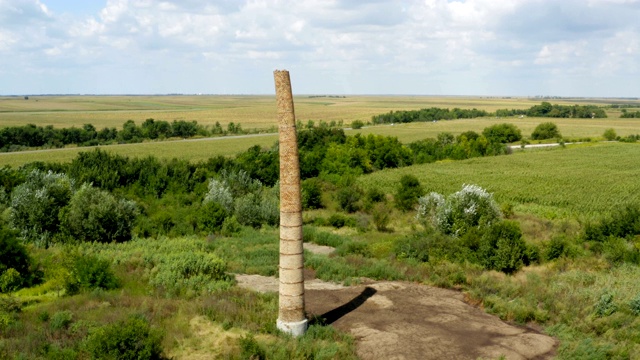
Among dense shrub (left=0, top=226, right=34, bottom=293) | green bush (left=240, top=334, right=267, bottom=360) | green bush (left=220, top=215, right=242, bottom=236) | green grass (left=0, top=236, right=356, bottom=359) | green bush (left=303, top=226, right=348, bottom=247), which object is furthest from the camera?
green bush (left=220, top=215, right=242, bottom=236)

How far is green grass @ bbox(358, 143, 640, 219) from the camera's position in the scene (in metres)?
39.7

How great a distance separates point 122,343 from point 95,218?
15789 mm

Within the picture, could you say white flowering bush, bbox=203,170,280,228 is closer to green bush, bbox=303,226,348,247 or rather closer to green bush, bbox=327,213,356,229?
green bush, bbox=327,213,356,229

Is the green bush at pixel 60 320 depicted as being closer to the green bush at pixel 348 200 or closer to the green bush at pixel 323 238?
the green bush at pixel 323 238

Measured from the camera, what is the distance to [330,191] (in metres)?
43.1

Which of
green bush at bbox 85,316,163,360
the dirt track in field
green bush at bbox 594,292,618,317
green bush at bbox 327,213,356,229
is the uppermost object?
green bush at bbox 85,316,163,360

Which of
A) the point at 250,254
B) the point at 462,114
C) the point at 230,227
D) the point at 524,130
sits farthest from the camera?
the point at 462,114

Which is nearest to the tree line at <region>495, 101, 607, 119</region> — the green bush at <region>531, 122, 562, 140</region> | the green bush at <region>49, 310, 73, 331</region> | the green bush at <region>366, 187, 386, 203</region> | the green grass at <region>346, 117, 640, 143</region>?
the green grass at <region>346, 117, 640, 143</region>

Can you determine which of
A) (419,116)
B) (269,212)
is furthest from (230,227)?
(419,116)

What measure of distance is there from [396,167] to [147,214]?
3337 cm

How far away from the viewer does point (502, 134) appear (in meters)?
84.9

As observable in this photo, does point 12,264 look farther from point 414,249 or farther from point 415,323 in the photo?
point 414,249

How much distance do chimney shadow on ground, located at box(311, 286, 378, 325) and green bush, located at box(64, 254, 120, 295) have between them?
25.4 ft

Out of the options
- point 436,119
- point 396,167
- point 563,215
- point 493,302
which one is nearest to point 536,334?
point 493,302
